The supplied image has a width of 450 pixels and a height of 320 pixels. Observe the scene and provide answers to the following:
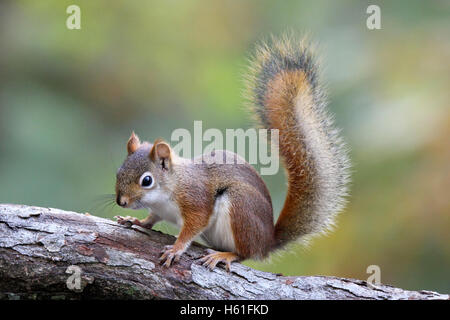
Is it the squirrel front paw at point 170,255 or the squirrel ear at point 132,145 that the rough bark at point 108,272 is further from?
the squirrel ear at point 132,145

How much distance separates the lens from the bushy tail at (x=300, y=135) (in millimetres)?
2512

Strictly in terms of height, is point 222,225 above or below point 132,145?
below

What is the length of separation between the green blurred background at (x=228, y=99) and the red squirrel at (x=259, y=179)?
24 cm

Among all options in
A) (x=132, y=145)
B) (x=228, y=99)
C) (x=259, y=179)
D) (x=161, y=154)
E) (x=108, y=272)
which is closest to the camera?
(x=108, y=272)

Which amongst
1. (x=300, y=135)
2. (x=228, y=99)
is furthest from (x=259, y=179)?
(x=228, y=99)

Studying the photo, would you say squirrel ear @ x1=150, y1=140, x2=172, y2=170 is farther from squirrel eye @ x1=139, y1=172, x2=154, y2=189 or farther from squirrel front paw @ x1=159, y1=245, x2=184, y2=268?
squirrel front paw @ x1=159, y1=245, x2=184, y2=268

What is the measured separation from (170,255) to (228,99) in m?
1.76

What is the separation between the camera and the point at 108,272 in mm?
2021

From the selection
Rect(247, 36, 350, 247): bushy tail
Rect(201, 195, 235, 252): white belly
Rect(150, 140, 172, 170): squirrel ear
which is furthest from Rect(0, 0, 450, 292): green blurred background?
Rect(150, 140, 172, 170): squirrel ear

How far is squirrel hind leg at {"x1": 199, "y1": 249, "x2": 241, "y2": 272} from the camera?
86.8 inches

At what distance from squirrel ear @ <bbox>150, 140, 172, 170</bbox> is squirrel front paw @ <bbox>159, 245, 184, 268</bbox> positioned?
1.25 ft

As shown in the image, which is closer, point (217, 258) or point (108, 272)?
point (108, 272)

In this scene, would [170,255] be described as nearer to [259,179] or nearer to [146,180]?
[146,180]
